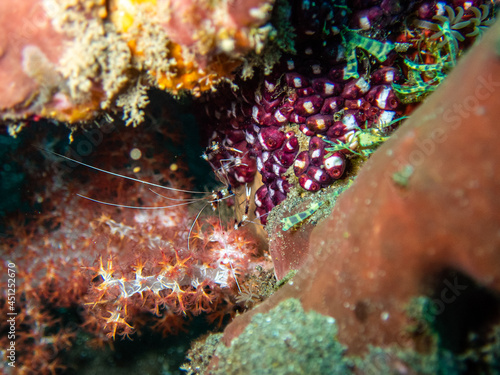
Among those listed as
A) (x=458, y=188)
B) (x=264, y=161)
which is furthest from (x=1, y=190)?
(x=458, y=188)

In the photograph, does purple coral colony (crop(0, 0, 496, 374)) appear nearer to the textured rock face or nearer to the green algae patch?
the textured rock face

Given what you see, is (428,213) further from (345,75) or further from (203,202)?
(203,202)

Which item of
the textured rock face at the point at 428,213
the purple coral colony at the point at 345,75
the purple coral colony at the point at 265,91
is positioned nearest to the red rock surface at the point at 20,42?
the purple coral colony at the point at 265,91

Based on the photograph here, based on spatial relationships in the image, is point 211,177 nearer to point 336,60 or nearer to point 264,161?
point 264,161

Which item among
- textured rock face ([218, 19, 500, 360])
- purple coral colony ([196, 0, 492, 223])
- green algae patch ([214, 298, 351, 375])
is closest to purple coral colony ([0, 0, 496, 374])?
purple coral colony ([196, 0, 492, 223])

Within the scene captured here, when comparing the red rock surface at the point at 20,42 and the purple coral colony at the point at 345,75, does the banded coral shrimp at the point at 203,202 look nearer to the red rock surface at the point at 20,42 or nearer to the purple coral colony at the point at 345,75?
the purple coral colony at the point at 345,75
